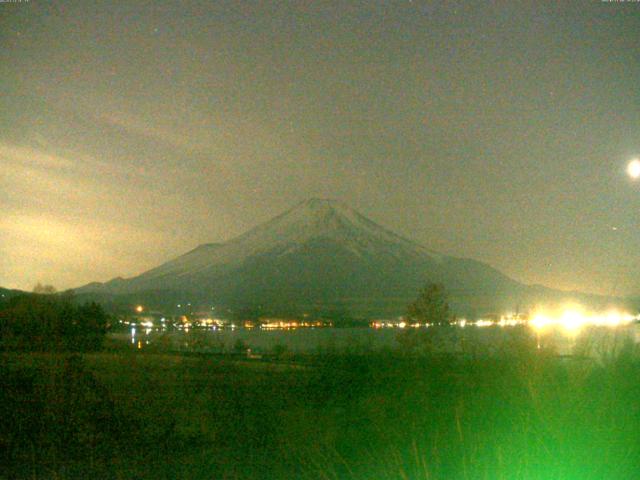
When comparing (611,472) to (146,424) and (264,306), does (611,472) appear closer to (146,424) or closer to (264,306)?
(146,424)

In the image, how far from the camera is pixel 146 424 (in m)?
14.5

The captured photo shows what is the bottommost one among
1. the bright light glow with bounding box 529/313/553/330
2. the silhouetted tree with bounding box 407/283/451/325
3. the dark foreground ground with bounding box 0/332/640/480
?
→ the dark foreground ground with bounding box 0/332/640/480

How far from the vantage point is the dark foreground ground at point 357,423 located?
11.0 meters

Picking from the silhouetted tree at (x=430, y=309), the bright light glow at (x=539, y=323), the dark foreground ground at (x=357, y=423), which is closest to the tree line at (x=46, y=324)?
the dark foreground ground at (x=357, y=423)

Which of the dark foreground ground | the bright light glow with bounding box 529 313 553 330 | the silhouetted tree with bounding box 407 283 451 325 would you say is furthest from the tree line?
the silhouetted tree with bounding box 407 283 451 325

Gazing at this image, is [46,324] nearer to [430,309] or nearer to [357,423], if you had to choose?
[357,423]

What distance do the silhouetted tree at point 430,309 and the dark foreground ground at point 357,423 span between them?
36.9 metres

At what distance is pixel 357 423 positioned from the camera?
1413cm

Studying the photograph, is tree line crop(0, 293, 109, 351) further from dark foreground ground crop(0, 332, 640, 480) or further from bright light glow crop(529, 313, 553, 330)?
bright light glow crop(529, 313, 553, 330)

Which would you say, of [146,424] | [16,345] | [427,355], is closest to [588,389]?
[427,355]

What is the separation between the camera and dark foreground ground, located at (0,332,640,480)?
1100 centimetres

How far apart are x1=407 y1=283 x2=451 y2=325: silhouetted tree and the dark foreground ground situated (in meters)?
36.9

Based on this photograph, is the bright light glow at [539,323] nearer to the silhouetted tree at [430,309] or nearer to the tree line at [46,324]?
the tree line at [46,324]

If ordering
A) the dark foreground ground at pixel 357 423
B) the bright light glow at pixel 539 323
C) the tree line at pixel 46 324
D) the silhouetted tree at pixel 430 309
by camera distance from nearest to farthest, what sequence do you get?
the dark foreground ground at pixel 357 423 < the bright light glow at pixel 539 323 < the tree line at pixel 46 324 < the silhouetted tree at pixel 430 309
